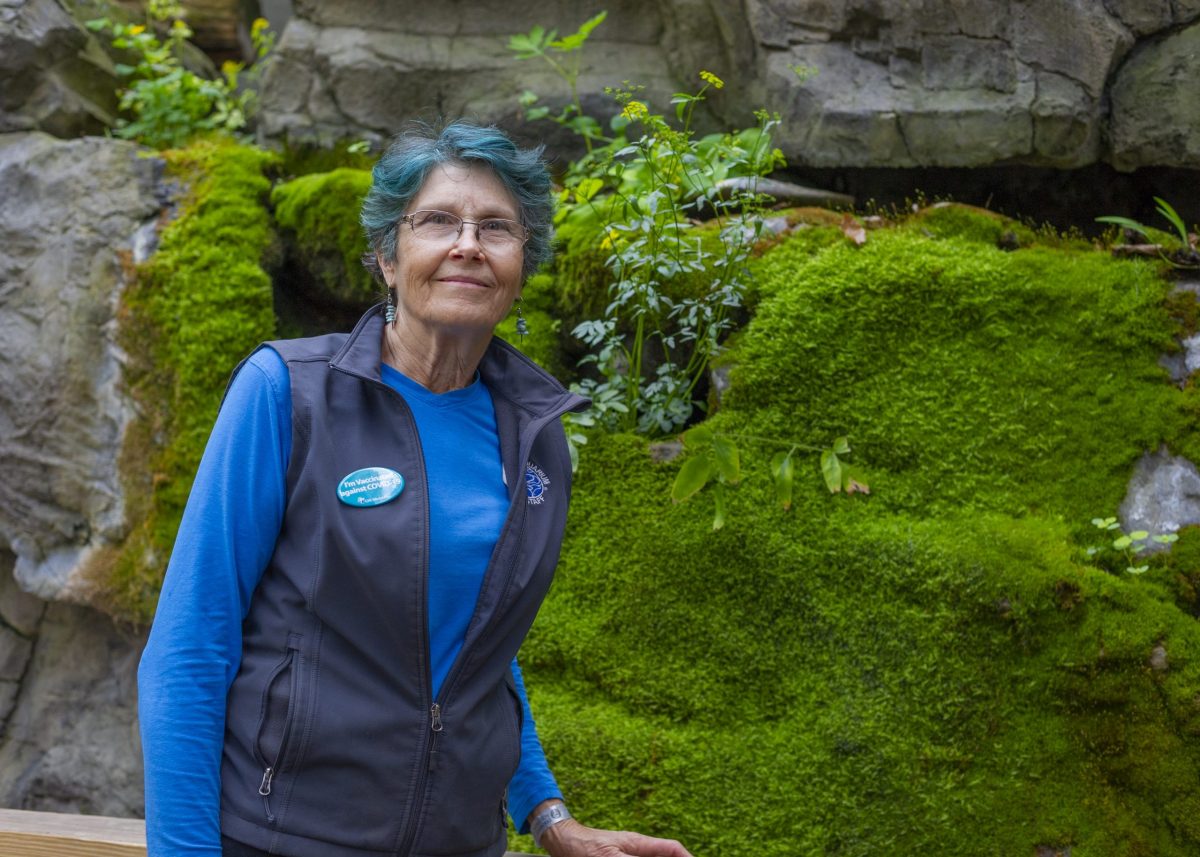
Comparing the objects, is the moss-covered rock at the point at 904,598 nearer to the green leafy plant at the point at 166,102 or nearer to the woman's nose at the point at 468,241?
the woman's nose at the point at 468,241

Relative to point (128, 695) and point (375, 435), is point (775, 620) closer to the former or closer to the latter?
point (375, 435)

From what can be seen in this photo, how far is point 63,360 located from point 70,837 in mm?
2690

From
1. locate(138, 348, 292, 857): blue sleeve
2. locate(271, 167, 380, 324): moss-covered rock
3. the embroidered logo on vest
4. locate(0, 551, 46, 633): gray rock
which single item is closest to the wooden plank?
locate(138, 348, 292, 857): blue sleeve

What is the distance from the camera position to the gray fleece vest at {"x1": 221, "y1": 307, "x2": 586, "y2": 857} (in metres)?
1.80

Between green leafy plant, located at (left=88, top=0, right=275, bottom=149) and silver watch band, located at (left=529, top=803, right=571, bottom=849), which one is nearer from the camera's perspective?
silver watch band, located at (left=529, top=803, right=571, bottom=849)

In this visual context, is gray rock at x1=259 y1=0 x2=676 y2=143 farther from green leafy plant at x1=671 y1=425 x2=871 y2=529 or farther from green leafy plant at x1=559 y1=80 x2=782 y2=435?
green leafy plant at x1=671 y1=425 x2=871 y2=529

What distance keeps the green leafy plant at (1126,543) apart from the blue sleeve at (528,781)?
1.99 metres

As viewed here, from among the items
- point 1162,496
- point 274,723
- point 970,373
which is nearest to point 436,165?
point 274,723

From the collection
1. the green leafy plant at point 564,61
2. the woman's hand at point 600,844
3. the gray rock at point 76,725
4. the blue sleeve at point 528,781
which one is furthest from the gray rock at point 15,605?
the woman's hand at point 600,844

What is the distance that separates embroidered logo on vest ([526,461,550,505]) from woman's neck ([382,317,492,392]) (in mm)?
249

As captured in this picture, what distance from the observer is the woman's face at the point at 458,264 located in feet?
6.82

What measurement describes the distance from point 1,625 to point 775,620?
4.29 metres

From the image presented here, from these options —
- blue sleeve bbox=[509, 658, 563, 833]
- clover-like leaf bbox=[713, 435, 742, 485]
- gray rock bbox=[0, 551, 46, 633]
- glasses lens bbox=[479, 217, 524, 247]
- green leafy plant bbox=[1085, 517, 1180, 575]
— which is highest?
glasses lens bbox=[479, 217, 524, 247]

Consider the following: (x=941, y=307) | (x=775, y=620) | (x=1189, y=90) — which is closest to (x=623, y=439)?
(x=775, y=620)
